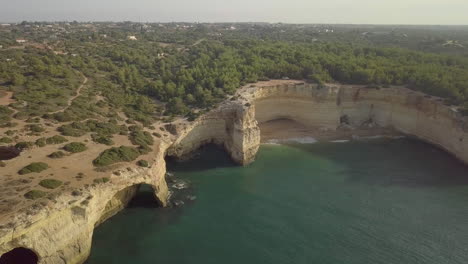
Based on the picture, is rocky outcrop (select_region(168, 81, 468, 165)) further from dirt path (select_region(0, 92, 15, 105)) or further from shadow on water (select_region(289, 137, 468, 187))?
dirt path (select_region(0, 92, 15, 105))

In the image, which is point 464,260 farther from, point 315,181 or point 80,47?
point 80,47

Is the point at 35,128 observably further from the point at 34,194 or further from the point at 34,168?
the point at 34,194

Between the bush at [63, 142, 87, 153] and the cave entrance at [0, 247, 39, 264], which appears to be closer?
the cave entrance at [0, 247, 39, 264]

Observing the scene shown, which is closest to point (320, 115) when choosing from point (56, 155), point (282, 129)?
point (282, 129)

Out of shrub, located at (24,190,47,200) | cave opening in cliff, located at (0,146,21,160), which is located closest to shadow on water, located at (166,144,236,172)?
cave opening in cliff, located at (0,146,21,160)

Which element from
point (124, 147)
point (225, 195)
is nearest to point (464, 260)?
point (225, 195)

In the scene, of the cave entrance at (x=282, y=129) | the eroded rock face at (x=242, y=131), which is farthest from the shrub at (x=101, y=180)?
the cave entrance at (x=282, y=129)
